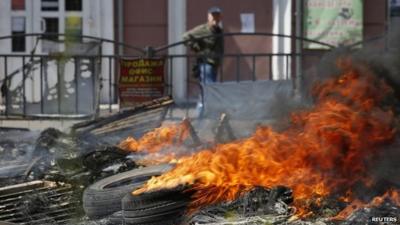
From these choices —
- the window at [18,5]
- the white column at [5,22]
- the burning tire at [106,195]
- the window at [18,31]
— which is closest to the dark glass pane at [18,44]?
the window at [18,31]

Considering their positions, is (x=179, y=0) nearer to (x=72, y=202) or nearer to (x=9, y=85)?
(x=9, y=85)

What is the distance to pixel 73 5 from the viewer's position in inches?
563

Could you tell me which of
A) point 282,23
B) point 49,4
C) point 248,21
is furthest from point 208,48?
point 49,4

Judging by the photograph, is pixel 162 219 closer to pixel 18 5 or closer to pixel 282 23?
pixel 282 23

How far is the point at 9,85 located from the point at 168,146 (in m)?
4.21

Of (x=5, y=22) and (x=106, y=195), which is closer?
(x=106, y=195)

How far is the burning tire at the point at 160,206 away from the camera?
5.37 meters

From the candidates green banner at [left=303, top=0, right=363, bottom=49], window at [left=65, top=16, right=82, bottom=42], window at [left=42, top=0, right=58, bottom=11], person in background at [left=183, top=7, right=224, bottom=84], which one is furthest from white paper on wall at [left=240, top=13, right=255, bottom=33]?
window at [left=42, top=0, right=58, bottom=11]

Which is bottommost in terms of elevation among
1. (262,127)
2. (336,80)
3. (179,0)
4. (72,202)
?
A: (72,202)

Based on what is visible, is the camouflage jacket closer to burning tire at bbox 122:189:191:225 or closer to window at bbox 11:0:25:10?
window at bbox 11:0:25:10

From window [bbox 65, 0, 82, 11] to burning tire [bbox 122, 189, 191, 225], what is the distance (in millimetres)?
9418

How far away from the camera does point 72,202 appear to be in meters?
6.16

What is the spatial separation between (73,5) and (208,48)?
377 centimetres

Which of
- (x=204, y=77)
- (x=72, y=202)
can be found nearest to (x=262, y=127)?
(x=72, y=202)
